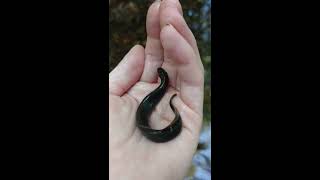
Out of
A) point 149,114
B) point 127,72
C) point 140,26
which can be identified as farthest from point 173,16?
point 149,114

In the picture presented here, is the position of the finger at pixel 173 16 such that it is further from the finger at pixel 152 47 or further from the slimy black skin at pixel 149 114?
the slimy black skin at pixel 149 114

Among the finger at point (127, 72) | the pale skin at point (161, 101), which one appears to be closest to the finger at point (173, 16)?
the pale skin at point (161, 101)

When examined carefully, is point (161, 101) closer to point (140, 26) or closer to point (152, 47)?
point (152, 47)

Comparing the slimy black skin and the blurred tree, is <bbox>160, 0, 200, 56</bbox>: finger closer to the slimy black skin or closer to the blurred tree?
the blurred tree

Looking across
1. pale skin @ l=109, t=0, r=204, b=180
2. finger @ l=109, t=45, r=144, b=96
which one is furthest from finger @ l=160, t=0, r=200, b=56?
finger @ l=109, t=45, r=144, b=96

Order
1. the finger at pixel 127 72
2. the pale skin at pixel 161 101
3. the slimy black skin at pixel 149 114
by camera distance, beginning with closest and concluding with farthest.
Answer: the pale skin at pixel 161 101 < the slimy black skin at pixel 149 114 < the finger at pixel 127 72

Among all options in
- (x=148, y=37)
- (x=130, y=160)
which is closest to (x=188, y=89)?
(x=148, y=37)

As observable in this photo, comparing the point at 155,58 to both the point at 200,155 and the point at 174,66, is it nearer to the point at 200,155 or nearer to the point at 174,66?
the point at 174,66
